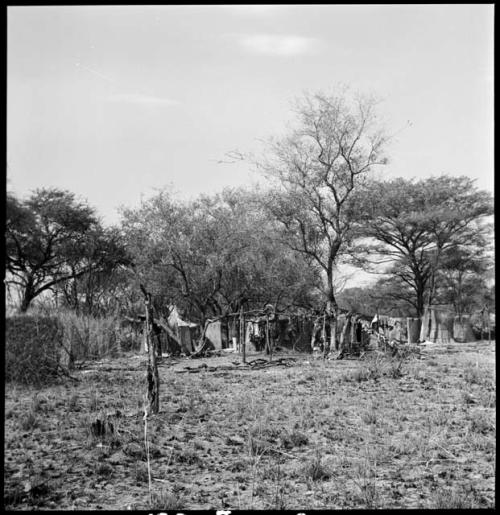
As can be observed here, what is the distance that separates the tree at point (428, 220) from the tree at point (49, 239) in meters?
12.4

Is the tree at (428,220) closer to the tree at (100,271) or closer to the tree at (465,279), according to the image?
the tree at (465,279)

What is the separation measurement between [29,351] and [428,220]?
2073 cm

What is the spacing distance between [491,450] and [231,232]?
57.5ft

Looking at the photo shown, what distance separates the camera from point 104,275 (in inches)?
905

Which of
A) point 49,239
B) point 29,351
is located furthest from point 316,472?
point 49,239

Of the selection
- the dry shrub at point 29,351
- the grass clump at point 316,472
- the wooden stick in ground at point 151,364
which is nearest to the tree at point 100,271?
the dry shrub at point 29,351

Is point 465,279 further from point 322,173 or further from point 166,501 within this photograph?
point 166,501

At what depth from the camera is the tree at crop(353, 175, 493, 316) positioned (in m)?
27.6

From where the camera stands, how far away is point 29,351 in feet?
37.0

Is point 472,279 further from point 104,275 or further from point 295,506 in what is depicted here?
point 295,506

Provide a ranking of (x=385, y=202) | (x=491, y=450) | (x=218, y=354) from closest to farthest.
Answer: (x=491, y=450)
(x=218, y=354)
(x=385, y=202)

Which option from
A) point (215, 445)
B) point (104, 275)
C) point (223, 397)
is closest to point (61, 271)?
point (104, 275)

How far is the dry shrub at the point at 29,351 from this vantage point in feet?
35.6

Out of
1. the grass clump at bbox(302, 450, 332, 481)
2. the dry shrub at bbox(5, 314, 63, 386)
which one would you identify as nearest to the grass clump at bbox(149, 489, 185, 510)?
the grass clump at bbox(302, 450, 332, 481)
